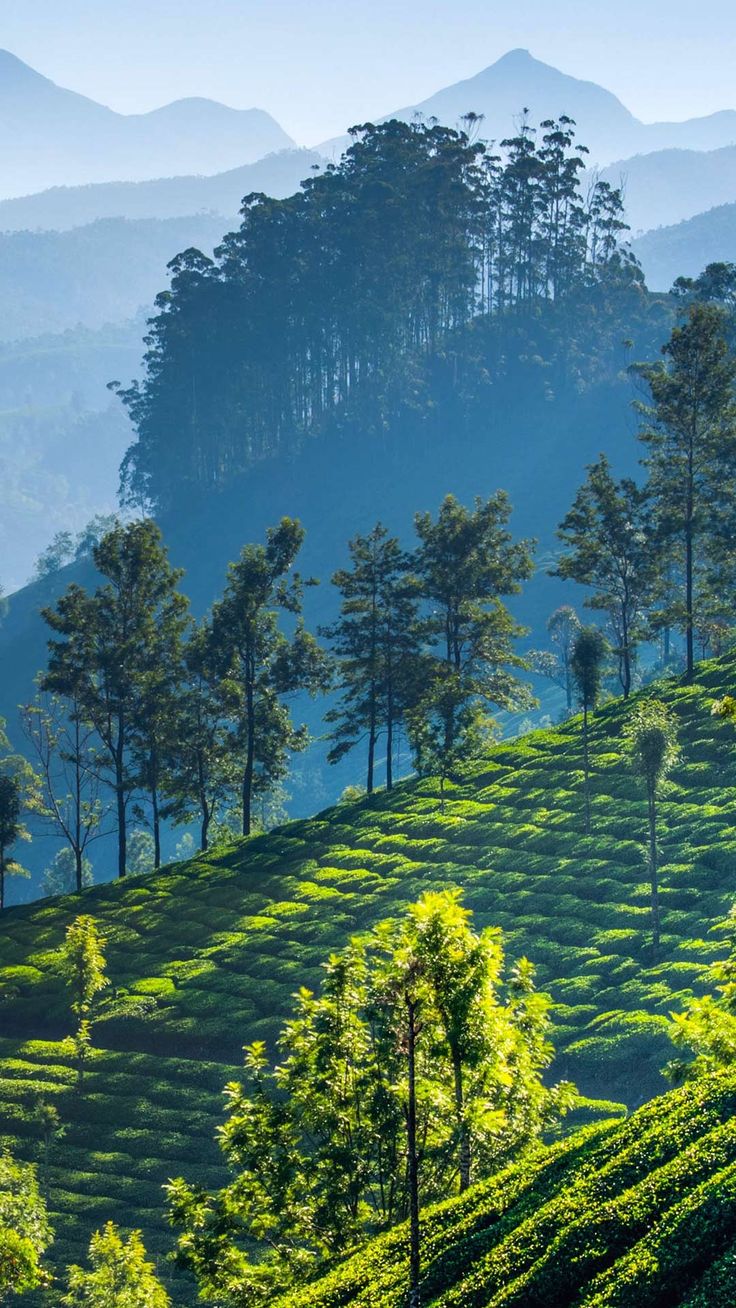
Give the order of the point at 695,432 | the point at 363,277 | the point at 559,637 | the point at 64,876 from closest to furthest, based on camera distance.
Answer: the point at 695,432
the point at 64,876
the point at 559,637
the point at 363,277

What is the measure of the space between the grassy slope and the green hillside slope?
18465 millimetres

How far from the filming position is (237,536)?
7421 inches

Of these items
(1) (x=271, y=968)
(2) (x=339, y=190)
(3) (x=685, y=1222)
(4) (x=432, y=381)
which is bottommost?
(3) (x=685, y=1222)

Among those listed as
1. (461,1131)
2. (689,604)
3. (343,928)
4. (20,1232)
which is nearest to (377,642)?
(689,604)

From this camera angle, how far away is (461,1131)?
29094 millimetres

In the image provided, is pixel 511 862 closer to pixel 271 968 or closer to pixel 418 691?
pixel 271 968

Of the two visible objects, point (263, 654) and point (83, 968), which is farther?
point (263, 654)

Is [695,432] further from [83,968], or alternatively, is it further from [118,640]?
[83,968]

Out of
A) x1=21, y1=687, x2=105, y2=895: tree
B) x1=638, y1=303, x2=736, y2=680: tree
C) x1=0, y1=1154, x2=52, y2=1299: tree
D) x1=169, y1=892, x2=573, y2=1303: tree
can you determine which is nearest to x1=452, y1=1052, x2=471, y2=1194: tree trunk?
x1=169, y1=892, x2=573, y2=1303: tree

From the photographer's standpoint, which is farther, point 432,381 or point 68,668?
point 432,381

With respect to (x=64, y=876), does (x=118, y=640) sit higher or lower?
higher

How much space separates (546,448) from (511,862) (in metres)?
128

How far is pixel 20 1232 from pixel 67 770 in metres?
130

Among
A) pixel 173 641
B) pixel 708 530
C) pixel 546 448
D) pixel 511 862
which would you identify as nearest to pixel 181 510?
pixel 546 448
